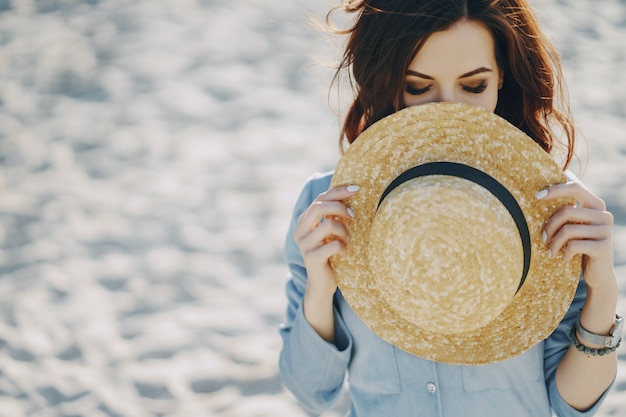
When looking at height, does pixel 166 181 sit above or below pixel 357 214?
below

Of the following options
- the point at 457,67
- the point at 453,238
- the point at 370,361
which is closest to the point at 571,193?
the point at 453,238

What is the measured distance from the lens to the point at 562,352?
181 cm

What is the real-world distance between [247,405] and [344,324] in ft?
5.19

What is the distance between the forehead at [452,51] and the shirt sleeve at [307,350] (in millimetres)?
418

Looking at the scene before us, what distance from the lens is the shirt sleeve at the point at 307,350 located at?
6.12 ft

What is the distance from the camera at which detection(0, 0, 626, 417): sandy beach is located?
353 centimetres

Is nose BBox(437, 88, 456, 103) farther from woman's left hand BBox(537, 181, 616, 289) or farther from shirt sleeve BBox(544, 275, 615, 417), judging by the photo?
shirt sleeve BBox(544, 275, 615, 417)

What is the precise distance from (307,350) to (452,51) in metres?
0.74

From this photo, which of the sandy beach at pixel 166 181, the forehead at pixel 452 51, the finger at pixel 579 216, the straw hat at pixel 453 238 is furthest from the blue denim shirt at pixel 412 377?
the sandy beach at pixel 166 181

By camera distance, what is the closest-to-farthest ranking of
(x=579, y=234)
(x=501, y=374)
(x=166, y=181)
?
(x=579, y=234) → (x=501, y=374) → (x=166, y=181)

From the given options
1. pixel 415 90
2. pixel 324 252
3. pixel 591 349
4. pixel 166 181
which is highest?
pixel 415 90

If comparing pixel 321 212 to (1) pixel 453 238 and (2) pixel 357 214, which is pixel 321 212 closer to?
(2) pixel 357 214

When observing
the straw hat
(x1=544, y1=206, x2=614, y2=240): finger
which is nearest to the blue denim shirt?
the straw hat

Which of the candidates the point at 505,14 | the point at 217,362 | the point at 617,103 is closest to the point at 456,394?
the point at 505,14
